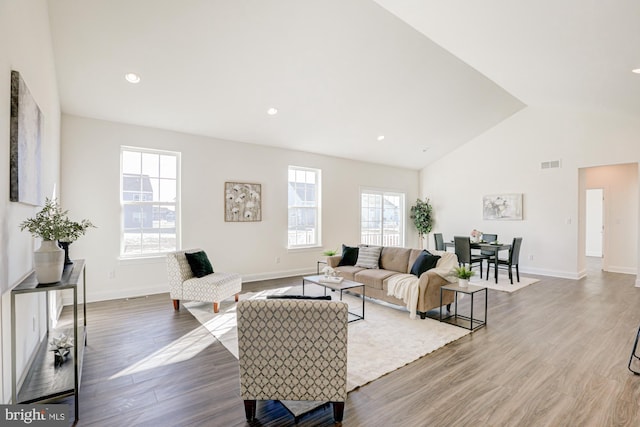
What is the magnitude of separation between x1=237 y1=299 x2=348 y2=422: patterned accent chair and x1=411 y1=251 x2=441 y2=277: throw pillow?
2652mm

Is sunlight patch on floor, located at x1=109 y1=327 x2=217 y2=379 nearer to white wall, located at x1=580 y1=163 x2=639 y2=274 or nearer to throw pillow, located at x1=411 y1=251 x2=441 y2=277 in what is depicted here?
throw pillow, located at x1=411 y1=251 x2=441 y2=277

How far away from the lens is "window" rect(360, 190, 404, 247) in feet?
27.3

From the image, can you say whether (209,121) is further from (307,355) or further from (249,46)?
(307,355)

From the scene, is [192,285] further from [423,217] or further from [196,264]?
[423,217]

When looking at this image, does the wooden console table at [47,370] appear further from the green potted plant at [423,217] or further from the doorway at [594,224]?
the doorway at [594,224]

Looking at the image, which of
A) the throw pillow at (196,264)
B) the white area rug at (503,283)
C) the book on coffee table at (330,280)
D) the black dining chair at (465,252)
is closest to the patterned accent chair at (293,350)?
the book on coffee table at (330,280)

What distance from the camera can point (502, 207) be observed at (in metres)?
7.84

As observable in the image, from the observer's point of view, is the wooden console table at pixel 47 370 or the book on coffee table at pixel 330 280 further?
the book on coffee table at pixel 330 280

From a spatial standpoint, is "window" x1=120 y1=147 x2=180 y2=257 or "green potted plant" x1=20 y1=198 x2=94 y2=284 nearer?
"green potted plant" x1=20 y1=198 x2=94 y2=284

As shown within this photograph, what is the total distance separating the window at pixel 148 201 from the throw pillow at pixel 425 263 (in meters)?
4.00

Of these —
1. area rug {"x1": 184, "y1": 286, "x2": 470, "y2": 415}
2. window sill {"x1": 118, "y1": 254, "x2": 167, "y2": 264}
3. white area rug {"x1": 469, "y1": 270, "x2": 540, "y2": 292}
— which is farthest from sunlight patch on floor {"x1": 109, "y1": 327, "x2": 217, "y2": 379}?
white area rug {"x1": 469, "y1": 270, "x2": 540, "y2": 292}

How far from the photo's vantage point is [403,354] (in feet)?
10.2

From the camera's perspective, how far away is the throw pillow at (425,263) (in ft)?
14.4

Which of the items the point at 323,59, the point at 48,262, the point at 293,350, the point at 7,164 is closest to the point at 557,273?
the point at 323,59
